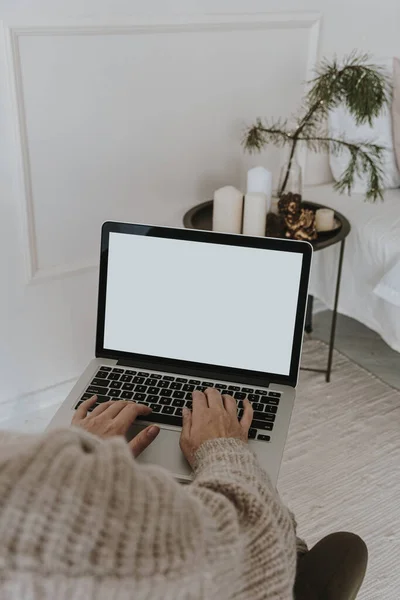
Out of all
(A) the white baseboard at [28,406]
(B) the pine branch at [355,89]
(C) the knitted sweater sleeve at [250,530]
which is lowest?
(A) the white baseboard at [28,406]

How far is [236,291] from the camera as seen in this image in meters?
1.11

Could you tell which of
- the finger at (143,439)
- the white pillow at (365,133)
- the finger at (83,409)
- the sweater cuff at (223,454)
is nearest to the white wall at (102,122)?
the white pillow at (365,133)

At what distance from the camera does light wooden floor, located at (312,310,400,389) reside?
7.09 feet

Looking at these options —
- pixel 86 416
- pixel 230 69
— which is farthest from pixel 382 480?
pixel 230 69

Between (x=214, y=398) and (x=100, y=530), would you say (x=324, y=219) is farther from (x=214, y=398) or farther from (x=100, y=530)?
(x=100, y=530)

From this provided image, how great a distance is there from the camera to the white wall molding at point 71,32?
1500 millimetres

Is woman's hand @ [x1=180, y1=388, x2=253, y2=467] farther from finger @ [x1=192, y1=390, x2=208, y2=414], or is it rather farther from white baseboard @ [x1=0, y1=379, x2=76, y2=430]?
white baseboard @ [x1=0, y1=379, x2=76, y2=430]

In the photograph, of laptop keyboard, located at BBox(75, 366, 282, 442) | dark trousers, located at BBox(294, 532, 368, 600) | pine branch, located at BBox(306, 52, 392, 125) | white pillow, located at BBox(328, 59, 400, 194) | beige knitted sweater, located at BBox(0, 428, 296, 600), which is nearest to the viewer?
beige knitted sweater, located at BBox(0, 428, 296, 600)

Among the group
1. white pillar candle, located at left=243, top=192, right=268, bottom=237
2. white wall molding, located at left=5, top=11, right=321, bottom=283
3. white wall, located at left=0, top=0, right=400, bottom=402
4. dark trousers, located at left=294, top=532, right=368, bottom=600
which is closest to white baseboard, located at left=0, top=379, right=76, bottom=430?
white wall, located at left=0, top=0, right=400, bottom=402

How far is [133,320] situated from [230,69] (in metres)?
0.98

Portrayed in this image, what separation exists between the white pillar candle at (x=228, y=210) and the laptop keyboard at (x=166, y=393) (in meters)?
0.66

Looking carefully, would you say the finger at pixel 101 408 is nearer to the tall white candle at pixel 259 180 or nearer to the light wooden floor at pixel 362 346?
the tall white candle at pixel 259 180

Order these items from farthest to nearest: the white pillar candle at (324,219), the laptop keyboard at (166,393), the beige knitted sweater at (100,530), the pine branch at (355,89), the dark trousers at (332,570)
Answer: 1. the white pillar candle at (324,219)
2. the pine branch at (355,89)
3. the laptop keyboard at (166,393)
4. the dark trousers at (332,570)
5. the beige knitted sweater at (100,530)

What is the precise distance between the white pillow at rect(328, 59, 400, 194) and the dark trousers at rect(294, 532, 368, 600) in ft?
4.80
